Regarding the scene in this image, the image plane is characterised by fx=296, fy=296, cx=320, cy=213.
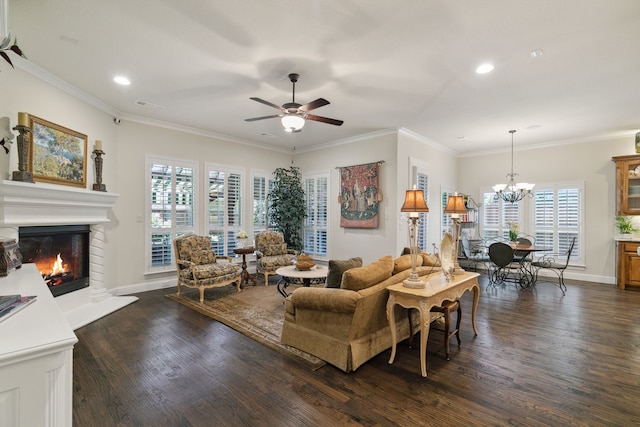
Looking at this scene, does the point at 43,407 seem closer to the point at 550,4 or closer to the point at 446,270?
the point at 446,270

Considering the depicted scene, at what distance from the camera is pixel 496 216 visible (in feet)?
25.2

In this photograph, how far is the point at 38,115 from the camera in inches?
148

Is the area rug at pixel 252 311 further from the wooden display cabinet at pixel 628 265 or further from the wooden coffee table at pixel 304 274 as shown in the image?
the wooden display cabinet at pixel 628 265

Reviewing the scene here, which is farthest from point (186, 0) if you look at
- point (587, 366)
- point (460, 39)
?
point (587, 366)

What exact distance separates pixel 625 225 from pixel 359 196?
5323 mm

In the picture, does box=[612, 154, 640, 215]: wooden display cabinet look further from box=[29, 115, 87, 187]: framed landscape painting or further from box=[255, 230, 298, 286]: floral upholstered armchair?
box=[29, 115, 87, 187]: framed landscape painting

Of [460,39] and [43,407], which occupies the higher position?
[460,39]

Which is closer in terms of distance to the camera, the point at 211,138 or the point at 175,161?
the point at 175,161

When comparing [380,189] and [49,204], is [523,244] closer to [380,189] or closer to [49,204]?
[380,189]

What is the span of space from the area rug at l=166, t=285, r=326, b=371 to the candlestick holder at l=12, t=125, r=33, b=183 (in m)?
2.59

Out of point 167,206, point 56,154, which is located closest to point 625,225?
point 167,206

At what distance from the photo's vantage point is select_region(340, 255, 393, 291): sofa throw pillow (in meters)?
2.78

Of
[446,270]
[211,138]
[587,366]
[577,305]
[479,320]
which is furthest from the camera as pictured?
[211,138]

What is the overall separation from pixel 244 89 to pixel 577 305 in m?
6.14
